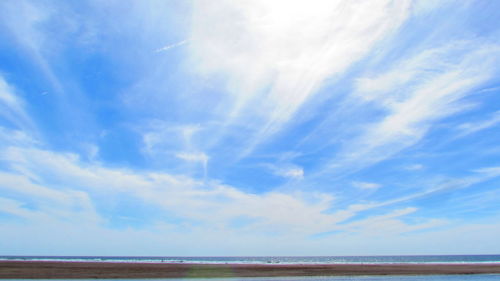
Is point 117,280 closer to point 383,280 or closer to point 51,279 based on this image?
point 51,279

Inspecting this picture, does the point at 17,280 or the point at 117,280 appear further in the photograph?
the point at 117,280

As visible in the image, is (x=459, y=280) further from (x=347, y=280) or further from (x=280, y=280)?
(x=280, y=280)

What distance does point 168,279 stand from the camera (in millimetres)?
41562

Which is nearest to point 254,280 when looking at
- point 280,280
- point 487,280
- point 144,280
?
point 280,280

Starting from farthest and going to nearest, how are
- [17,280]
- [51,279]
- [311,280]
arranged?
[311,280], [51,279], [17,280]

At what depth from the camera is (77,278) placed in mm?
40500

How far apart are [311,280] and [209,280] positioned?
1204 centimetres

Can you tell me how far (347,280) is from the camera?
41.9 meters

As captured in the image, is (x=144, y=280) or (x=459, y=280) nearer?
(x=144, y=280)

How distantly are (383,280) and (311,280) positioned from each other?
8.96 m

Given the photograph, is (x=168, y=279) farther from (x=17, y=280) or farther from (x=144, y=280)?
(x=17, y=280)

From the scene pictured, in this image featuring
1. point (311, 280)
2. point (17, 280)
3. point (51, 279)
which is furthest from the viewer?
point (311, 280)

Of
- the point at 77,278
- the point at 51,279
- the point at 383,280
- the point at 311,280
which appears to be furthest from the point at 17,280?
the point at 383,280

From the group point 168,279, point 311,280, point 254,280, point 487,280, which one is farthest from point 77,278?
point 487,280
